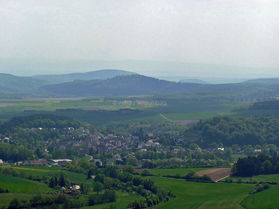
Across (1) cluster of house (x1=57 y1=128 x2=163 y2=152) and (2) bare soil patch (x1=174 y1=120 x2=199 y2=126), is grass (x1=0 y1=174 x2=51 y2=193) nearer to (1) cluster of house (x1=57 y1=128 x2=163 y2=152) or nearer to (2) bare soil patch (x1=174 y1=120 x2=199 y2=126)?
(1) cluster of house (x1=57 y1=128 x2=163 y2=152)

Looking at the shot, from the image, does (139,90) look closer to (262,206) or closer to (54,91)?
(54,91)

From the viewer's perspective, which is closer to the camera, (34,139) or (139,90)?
(34,139)

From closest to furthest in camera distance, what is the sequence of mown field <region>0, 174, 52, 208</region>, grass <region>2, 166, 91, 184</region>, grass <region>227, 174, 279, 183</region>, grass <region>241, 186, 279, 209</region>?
grass <region>241, 186, 279, 209</region>
mown field <region>0, 174, 52, 208</region>
grass <region>227, 174, 279, 183</region>
grass <region>2, 166, 91, 184</region>

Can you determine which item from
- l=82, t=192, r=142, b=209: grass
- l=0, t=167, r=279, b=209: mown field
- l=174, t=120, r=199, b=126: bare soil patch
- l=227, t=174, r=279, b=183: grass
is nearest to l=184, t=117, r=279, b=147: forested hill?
l=174, t=120, r=199, b=126: bare soil patch

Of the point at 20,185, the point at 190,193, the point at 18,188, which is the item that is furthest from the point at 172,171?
the point at 18,188

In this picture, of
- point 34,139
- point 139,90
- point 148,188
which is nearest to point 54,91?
point 139,90
